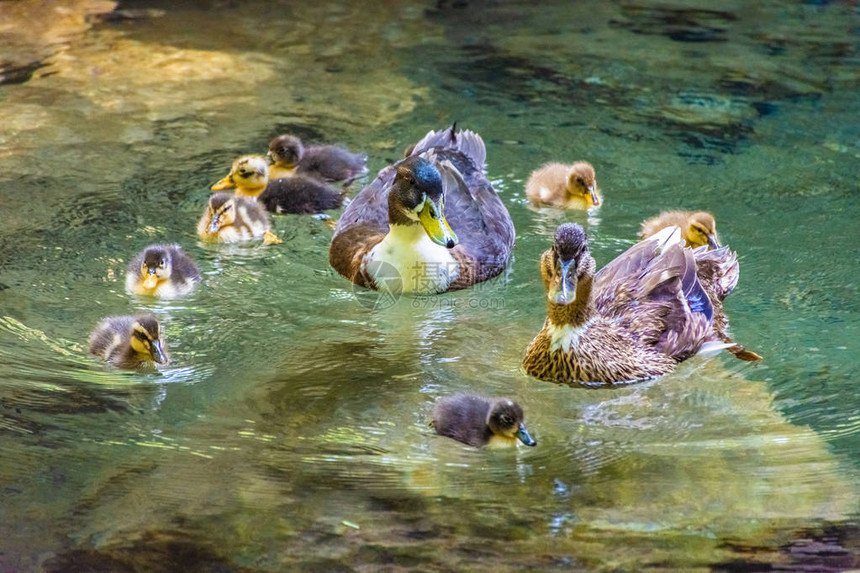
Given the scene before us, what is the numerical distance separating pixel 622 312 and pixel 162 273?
2243mm

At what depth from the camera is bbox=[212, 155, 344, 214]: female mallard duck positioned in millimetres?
7293

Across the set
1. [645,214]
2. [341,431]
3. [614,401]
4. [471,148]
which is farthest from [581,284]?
[471,148]

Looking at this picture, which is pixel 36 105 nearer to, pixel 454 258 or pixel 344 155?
pixel 344 155

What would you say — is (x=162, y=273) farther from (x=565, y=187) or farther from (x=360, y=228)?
(x=565, y=187)

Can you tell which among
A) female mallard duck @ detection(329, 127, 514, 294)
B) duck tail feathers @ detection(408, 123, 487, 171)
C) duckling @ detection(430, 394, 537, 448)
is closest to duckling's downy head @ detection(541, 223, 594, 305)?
duckling @ detection(430, 394, 537, 448)

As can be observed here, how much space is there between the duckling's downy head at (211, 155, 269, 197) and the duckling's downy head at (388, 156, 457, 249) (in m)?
1.33

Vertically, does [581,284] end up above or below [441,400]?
above

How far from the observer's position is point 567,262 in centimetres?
495

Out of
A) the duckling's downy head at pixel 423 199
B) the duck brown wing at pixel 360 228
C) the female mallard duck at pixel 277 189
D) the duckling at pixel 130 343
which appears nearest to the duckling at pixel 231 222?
the female mallard duck at pixel 277 189

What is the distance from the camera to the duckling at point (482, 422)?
4516mm

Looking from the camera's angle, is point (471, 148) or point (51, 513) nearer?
point (51, 513)

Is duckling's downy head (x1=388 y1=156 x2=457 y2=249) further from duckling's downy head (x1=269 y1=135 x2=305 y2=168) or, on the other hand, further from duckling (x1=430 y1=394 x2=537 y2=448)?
duckling (x1=430 y1=394 x2=537 y2=448)

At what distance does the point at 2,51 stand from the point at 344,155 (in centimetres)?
400

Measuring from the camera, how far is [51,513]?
4.05 metres
